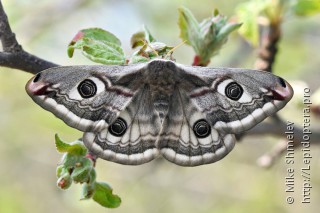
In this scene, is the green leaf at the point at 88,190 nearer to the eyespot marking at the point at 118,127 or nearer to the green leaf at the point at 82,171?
the green leaf at the point at 82,171

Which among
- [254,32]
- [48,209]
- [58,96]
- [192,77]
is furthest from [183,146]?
[48,209]

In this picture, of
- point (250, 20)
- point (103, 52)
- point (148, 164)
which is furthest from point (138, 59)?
point (148, 164)

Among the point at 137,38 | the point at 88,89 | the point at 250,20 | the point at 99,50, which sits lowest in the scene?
the point at 88,89

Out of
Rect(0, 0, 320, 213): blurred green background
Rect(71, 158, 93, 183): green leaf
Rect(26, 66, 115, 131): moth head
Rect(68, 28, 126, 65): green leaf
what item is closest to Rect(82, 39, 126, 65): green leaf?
Rect(68, 28, 126, 65): green leaf

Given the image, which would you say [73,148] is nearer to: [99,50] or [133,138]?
[133,138]

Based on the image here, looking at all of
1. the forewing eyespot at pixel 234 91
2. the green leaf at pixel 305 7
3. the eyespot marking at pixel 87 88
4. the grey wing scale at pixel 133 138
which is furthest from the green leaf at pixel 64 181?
the green leaf at pixel 305 7

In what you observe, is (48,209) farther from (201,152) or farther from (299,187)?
(201,152)

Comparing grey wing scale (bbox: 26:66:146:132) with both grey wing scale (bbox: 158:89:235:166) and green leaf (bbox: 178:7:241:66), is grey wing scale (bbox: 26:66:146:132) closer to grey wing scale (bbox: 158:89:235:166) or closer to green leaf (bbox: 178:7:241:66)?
grey wing scale (bbox: 158:89:235:166)
